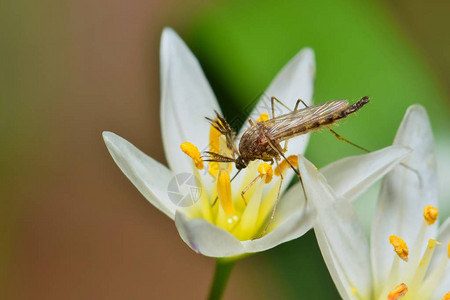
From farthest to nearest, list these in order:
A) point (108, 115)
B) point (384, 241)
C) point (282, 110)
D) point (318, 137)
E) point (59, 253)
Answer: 1. point (108, 115)
2. point (59, 253)
3. point (318, 137)
4. point (282, 110)
5. point (384, 241)

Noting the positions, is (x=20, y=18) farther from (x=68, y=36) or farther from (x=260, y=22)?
(x=260, y=22)

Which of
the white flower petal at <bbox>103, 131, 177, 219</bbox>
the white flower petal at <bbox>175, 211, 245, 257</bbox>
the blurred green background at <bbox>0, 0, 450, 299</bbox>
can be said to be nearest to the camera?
the white flower petal at <bbox>175, 211, 245, 257</bbox>

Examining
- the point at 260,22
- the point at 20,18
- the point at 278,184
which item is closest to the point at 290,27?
the point at 260,22

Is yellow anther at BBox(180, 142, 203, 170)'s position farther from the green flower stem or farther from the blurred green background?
the blurred green background

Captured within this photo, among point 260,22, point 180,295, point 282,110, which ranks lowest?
point 180,295

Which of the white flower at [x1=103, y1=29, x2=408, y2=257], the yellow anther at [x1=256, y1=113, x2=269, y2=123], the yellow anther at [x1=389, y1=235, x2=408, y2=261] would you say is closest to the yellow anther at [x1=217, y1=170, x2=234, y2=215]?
the white flower at [x1=103, y1=29, x2=408, y2=257]

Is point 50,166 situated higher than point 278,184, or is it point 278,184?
point 278,184

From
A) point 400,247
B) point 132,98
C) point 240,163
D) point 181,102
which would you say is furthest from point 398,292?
point 132,98
